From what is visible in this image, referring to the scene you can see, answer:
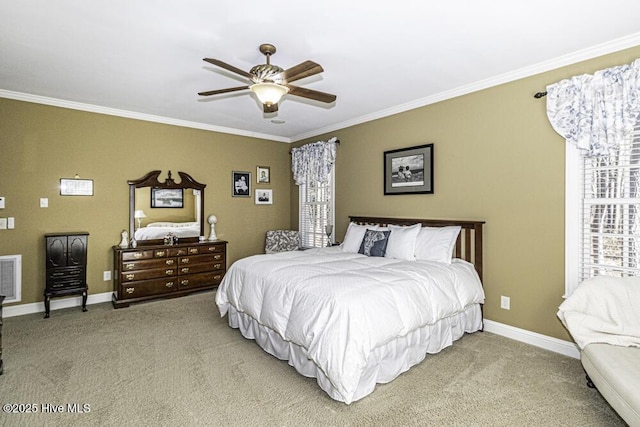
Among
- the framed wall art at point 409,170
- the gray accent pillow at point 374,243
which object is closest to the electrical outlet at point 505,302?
the gray accent pillow at point 374,243

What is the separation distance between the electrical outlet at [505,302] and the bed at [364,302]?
21cm

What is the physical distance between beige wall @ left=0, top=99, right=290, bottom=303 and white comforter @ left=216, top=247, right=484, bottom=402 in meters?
2.30

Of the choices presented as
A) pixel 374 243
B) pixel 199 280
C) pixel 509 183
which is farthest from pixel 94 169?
pixel 509 183

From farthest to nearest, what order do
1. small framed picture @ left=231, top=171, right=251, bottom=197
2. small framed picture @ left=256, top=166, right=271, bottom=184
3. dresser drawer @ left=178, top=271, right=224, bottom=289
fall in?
1. small framed picture @ left=256, top=166, right=271, bottom=184
2. small framed picture @ left=231, top=171, right=251, bottom=197
3. dresser drawer @ left=178, top=271, right=224, bottom=289

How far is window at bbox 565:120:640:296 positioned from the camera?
269 cm

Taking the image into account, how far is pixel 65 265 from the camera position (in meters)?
4.08

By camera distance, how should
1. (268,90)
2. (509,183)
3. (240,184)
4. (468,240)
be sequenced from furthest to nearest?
(240,184)
(468,240)
(509,183)
(268,90)

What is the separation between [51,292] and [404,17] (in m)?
4.69

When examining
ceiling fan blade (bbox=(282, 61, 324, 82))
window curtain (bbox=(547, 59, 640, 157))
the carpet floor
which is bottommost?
the carpet floor

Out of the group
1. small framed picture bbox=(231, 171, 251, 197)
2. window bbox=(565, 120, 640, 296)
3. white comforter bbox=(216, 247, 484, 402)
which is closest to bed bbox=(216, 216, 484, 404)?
white comforter bbox=(216, 247, 484, 402)

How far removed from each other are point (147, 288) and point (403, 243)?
11.2 feet

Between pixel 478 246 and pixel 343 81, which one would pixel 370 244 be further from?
pixel 343 81

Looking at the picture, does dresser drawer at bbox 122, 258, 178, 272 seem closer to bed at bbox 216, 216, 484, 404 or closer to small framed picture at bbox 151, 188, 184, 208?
small framed picture at bbox 151, 188, 184, 208

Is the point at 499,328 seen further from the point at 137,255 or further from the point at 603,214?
the point at 137,255
